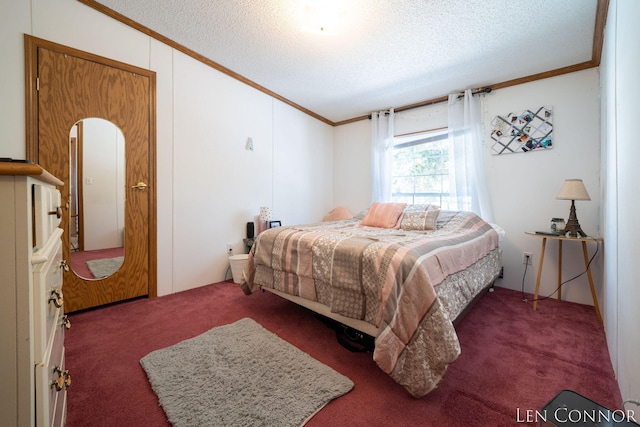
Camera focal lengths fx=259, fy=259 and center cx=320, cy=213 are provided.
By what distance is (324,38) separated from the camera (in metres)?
2.33

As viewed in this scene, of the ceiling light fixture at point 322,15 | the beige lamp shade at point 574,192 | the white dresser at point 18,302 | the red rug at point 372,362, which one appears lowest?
the red rug at point 372,362

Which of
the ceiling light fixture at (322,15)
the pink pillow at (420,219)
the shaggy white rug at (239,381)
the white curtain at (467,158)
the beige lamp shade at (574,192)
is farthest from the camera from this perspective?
the white curtain at (467,158)

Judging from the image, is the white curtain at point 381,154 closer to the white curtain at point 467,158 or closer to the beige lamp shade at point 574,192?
the white curtain at point 467,158

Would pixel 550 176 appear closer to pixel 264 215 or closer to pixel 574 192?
pixel 574 192

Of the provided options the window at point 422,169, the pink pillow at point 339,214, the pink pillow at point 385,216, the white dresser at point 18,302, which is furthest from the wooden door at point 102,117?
the window at point 422,169

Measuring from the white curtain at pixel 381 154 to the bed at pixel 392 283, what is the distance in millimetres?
1501

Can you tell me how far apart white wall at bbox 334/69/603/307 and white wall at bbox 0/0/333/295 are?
8.74ft

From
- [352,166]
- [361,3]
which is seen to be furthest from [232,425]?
[352,166]

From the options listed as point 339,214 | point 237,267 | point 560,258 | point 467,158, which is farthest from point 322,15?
point 560,258

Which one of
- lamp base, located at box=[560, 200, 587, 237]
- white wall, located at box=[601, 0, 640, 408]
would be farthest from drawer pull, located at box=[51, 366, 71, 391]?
lamp base, located at box=[560, 200, 587, 237]

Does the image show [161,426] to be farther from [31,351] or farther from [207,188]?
[207,188]

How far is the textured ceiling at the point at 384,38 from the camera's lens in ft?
6.46

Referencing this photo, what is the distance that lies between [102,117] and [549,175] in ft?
13.9

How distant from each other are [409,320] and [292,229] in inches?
47.0
